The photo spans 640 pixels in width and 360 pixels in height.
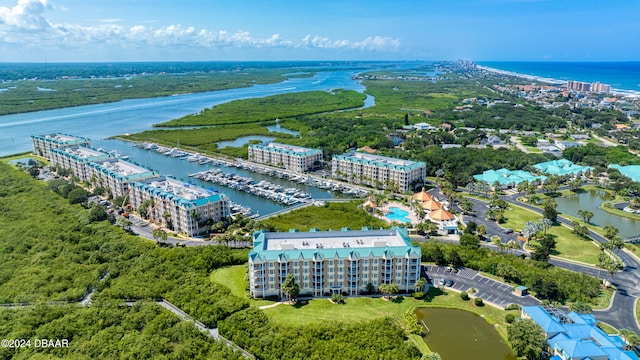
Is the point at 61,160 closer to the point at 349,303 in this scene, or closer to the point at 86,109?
the point at 349,303

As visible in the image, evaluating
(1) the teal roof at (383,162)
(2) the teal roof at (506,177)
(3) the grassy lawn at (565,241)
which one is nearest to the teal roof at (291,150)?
(1) the teal roof at (383,162)

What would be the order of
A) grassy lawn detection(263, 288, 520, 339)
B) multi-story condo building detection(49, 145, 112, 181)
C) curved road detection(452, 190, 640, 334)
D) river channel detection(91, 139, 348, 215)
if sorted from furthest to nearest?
multi-story condo building detection(49, 145, 112, 181) < river channel detection(91, 139, 348, 215) < curved road detection(452, 190, 640, 334) < grassy lawn detection(263, 288, 520, 339)

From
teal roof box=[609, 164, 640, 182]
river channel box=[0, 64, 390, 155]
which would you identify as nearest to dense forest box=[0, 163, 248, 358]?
river channel box=[0, 64, 390, 155]

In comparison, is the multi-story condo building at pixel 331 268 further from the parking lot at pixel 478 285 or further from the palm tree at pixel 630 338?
the palm tree at pixel 630 338

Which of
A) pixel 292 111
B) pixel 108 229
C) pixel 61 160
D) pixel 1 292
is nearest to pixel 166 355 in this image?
pixel 1 292

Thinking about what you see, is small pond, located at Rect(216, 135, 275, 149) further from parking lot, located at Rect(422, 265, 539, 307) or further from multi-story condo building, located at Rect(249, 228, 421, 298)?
parking lot, located at Rect(422, 265, 539, 307)

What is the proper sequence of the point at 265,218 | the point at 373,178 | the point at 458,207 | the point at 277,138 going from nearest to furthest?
the point at 265,218, the point at 458,207, the point at 373,178, the point at 277,138
